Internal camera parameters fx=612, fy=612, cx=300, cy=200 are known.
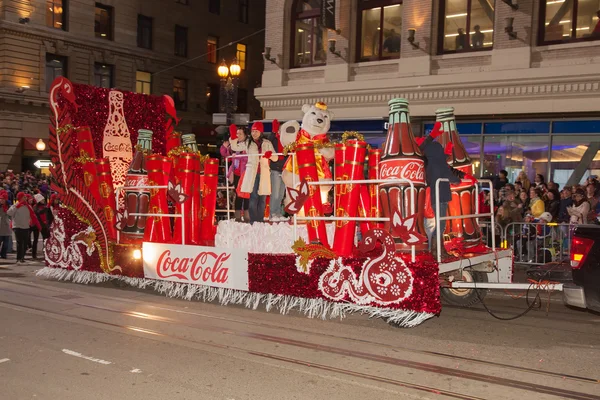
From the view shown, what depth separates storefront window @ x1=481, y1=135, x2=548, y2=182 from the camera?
55.5 feet

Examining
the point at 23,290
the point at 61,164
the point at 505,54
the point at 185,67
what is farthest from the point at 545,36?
the point at 185,67

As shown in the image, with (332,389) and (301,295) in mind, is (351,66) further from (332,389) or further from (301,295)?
(332,389)

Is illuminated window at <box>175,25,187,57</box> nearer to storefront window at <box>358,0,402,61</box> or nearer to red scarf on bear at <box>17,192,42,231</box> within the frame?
storefront window at <box>358,0,402,61</box>

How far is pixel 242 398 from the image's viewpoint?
4.84 m

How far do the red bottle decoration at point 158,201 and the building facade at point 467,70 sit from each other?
9.86 m

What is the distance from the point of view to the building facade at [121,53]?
103 ft

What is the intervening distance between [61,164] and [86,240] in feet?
4.64

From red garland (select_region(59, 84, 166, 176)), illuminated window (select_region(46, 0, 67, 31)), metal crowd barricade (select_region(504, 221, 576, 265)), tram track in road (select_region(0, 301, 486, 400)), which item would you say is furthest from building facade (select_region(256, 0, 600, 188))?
illuminated window (select_region(46, 0, 67, 31))

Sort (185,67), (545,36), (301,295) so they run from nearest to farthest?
(301,295)
(545,36)
(185,67)

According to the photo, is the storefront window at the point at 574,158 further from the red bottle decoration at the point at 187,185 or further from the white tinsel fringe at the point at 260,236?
the red bottle decoration at the point at 187,185

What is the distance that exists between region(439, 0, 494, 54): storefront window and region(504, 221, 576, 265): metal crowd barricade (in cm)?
720

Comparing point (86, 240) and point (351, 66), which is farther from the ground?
point (351, 66)

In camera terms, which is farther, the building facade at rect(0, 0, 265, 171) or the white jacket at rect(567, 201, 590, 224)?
the building facade at rect(0, 0, 265, 171)

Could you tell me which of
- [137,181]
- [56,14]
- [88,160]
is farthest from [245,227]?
[56,14]
